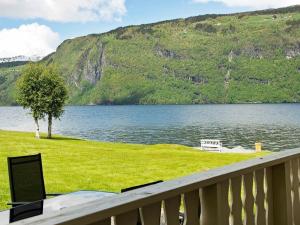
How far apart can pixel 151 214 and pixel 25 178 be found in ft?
13.9

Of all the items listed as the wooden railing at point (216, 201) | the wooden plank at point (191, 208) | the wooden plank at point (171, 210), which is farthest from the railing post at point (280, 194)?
the wooden plank at point (171, 210)

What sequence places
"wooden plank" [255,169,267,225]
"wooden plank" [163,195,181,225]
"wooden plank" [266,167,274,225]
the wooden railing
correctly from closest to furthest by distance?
the wooden railing → "wooden plank" [163,195,181,225] → "wooden plank" [255,169,267,225] → "wooden plank" [266,167,274,225]

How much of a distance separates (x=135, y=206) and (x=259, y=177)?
1490 mm

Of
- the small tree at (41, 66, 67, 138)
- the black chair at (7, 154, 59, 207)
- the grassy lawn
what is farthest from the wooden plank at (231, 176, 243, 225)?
the small tree at (41, 66, 67, 138)

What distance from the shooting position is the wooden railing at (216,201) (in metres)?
1.93

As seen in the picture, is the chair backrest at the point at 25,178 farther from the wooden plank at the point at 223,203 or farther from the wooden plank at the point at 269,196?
the wooden plank at the point at 223,203

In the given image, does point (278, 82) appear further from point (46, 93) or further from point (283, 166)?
point (283, 166)

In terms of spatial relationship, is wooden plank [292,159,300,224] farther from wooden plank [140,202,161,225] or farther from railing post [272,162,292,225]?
wooden plank [140,202,161,225]

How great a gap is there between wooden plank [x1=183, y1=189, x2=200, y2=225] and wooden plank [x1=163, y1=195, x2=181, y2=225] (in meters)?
0.10

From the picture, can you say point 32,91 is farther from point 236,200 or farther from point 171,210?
point 171,210

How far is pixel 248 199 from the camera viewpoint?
3.16 metres

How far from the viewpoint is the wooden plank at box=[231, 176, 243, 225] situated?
9.73 feet

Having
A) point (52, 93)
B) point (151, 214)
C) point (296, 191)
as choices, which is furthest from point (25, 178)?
point (52, 93)

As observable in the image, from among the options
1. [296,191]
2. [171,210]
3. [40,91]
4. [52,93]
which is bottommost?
[296,191]
